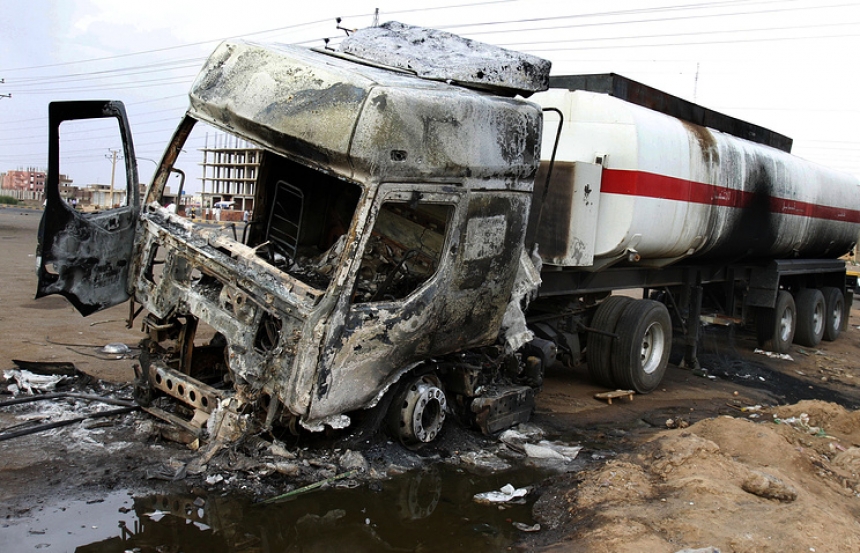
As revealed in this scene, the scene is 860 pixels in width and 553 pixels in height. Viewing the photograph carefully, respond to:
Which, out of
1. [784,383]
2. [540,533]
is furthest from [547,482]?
[784,383]

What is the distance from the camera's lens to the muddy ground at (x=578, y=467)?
423 centimetres

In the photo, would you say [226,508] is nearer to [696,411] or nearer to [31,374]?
[31,374]

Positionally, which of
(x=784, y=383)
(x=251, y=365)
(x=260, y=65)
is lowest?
(x=784, y=383)

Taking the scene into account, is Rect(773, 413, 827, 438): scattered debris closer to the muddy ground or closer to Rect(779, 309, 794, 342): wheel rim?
the muddy ground

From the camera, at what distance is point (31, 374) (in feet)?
20.5

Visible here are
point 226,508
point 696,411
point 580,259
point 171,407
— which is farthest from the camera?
point 696,411

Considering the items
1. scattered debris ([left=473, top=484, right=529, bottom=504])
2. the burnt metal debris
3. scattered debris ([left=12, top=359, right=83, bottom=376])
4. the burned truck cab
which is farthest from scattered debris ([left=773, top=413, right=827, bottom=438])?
scattered debris ([left=12, top=359, right=83, bottom=376])

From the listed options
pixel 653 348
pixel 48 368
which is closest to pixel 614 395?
pixel 653 348

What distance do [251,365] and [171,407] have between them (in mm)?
1253

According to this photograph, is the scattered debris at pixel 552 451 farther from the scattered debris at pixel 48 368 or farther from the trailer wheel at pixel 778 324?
the trailer wheel at pixel 778 324

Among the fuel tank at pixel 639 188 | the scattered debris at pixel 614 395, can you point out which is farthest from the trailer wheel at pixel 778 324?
the scattered debris at pixel 614 395

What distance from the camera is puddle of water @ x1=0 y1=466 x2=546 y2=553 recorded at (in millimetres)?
3871

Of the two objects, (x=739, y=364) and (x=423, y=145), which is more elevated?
(x=423, y=145)

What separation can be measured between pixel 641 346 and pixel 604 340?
419 mm
